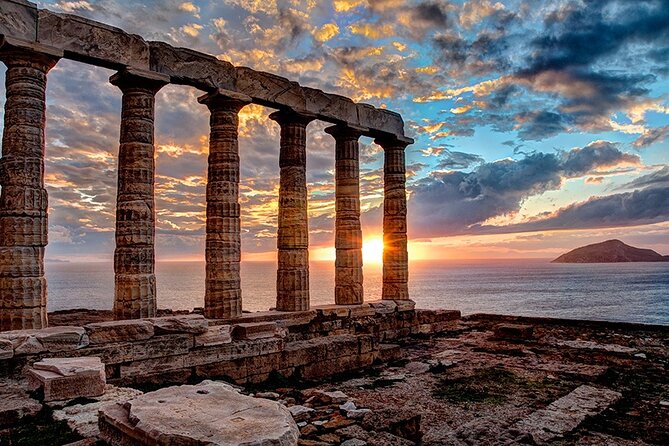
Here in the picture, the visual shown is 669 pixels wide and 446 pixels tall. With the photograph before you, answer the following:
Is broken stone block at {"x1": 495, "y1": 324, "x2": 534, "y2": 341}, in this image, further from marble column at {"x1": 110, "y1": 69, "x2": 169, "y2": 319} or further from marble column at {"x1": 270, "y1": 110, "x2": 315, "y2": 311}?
marble column at {"x1": 110, "y1": 69, "x2": 169, "y2": 319}

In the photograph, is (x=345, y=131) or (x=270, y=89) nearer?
(x=270, y=89)

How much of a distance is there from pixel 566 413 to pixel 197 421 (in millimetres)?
7474

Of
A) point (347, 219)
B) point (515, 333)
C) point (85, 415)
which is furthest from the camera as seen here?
point (347, 219)

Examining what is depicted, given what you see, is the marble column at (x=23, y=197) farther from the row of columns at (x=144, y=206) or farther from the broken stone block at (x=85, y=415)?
the broken stone block at (x=85, y=415)

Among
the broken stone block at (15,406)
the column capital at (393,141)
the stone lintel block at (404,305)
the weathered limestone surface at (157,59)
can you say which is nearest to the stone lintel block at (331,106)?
the weathered limestone surface at (157,59)

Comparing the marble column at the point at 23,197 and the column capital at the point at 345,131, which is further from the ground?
the column capital at the point at 345,131

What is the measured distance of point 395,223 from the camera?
2211 centimetres

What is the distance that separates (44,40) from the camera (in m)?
12.7

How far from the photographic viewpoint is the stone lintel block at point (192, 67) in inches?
579

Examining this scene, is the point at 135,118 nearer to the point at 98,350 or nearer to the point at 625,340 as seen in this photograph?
the point at 98,350

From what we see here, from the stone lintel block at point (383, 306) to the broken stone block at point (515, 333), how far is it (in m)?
3.99

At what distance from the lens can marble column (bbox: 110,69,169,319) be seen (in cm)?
1417

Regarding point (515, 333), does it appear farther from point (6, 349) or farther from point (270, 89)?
point (6, 349)

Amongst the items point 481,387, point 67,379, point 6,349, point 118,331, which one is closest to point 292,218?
point 118,331
